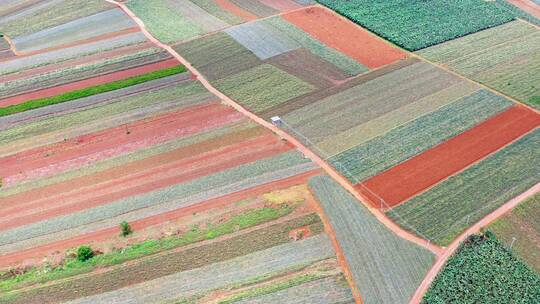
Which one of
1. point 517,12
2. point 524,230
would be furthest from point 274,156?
point 517,12

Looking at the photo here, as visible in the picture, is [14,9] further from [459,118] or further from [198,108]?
[459,118]

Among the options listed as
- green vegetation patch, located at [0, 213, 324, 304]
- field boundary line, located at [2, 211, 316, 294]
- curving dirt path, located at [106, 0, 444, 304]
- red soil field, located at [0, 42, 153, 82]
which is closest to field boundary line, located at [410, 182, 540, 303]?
curving dirt path, located at [106, 0, 444, 304]

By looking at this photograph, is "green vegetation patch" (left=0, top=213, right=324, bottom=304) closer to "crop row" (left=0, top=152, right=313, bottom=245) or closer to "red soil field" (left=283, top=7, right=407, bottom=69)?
"crop row" (left=0, top=152, right=313, bottom=245)

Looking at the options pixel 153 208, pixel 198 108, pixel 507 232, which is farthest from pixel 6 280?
pixel 507 232

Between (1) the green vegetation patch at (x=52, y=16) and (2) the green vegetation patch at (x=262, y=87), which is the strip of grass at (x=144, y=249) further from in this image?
(1) the green vegetation patch at (x=52, y=16)

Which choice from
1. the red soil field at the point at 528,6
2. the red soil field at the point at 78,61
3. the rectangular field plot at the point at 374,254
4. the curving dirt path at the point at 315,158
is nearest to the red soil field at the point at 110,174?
the curving dirt path at the point at 315,158

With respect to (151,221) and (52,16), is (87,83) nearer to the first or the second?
(52,16)
